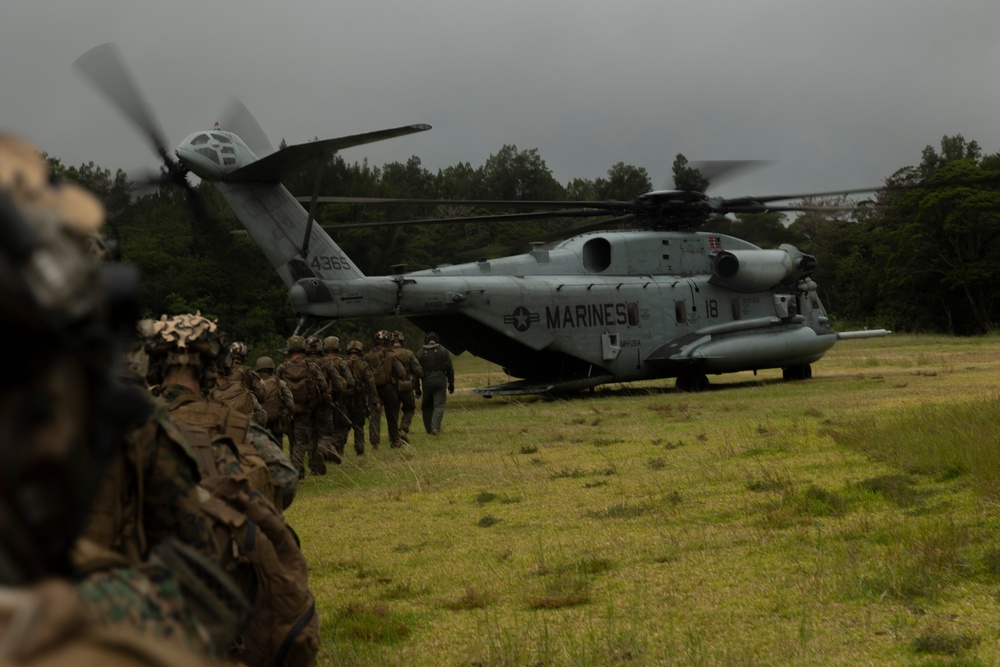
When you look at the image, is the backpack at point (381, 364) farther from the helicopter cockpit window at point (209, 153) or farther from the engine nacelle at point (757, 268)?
the engine nacelle at point (757, 268)

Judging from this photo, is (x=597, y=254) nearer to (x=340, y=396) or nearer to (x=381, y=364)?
(x=381, y=364)

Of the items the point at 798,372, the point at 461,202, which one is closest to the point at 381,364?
the point at 461,202

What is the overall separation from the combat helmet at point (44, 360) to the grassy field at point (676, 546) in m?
4.21

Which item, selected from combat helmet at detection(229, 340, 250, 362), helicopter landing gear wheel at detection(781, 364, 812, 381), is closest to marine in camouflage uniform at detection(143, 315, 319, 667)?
combat helmet at detection(229, 340, 250, 362)

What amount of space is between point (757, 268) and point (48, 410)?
2081 cm

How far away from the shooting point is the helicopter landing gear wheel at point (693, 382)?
67.8ft

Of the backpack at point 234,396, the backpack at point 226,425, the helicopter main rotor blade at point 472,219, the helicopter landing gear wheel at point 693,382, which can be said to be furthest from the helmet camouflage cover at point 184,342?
the helicopter landing gear wheel at point 693,382

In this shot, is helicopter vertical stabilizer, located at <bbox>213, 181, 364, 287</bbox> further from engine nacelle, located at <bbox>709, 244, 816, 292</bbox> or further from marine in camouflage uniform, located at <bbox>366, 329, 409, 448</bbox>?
engine nacelle, located at <bbox>709, 244, 816, 292</bbox>

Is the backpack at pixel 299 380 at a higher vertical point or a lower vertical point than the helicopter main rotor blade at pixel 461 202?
lower

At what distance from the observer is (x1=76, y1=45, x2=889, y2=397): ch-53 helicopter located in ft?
54.6

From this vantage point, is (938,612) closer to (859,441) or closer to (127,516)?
(127,516)

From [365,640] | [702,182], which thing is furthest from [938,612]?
[702,182]

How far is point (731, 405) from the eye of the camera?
16641 mm

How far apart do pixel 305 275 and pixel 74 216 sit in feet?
51.9
